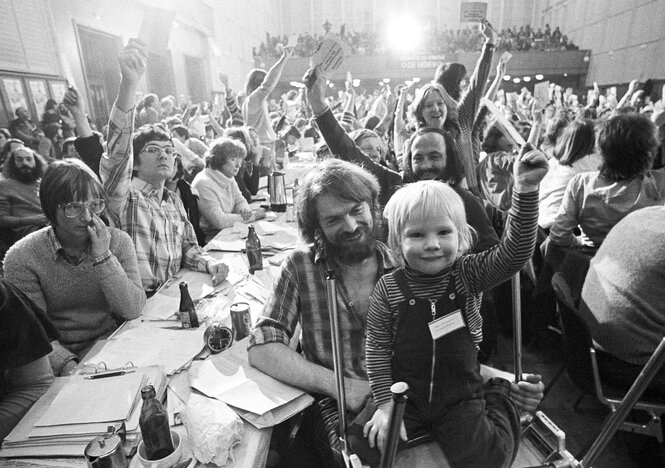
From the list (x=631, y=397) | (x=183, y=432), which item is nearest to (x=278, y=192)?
(x=183, y=432)

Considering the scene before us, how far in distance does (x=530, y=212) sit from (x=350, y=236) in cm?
60

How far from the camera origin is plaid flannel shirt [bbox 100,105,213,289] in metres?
2.09

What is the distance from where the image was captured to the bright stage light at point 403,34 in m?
19.0

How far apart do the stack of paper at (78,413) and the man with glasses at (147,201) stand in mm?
940

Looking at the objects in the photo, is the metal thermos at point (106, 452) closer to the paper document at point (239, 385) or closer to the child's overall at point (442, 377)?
the paper document at point (239, 385)

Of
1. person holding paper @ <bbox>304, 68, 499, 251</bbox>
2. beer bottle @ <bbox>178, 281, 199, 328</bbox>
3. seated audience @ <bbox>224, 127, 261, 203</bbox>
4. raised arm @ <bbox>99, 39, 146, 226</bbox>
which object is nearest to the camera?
beer bottle @ <bbox>178, 281, 199, 328</bbox>

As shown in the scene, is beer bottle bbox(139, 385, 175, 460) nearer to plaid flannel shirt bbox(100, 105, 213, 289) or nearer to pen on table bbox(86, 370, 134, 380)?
pen on table bbox(86, 370, 134, 380)

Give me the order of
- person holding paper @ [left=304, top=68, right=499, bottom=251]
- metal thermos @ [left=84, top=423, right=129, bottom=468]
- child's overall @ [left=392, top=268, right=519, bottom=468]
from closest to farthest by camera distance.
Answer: metal thermos @ [left=84, top=423, right=129, bottom=468], child's overall @ [left=392, top=268, right=519, bottom=468], person holding paper @ [left=304, top=68, right=499, bottom=251]

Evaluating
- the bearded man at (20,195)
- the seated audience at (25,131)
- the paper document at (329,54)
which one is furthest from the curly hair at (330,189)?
A: the seated audience at (25,131)

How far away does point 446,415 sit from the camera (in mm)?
1222

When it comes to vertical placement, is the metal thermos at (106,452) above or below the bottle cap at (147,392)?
below

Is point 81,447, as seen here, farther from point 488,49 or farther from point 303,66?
point 303,66

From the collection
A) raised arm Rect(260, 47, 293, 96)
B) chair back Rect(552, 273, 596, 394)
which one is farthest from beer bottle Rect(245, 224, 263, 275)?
raised arm Rect(260, 47, 293, 96)

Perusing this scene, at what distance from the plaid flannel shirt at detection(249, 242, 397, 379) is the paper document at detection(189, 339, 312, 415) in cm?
12
